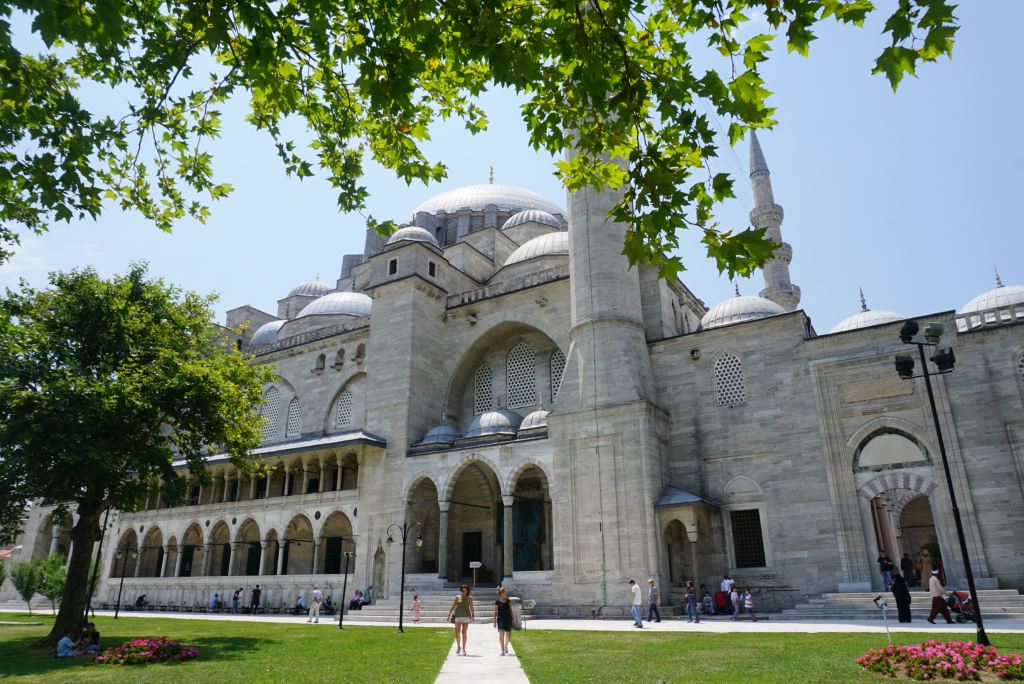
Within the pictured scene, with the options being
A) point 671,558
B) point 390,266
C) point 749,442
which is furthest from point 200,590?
point 749,442

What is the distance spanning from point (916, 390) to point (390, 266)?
806 inches

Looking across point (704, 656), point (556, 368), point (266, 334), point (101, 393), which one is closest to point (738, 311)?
point (556, 368)

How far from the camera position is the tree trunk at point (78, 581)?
14.1m

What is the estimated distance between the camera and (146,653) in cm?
1127

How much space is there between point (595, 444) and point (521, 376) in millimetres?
7558

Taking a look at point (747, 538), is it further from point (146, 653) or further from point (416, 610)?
point (146, 653)

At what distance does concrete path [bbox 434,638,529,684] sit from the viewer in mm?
8523

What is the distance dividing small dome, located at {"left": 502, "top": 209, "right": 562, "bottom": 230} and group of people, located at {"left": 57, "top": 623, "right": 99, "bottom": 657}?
96.7 feet

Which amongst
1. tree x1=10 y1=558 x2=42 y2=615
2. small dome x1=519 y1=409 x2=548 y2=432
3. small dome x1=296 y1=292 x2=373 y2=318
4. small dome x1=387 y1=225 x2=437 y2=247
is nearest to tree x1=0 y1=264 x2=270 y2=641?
small dome x1=519 y1=409 x2=548 y2=432

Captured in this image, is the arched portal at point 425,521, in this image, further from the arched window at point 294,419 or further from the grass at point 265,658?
the arched window at point 294,419

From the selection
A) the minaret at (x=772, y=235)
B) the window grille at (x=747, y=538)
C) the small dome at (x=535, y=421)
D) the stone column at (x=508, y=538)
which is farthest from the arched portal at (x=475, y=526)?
the minaret at (x=772, y=235)

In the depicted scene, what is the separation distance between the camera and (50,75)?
7.11m

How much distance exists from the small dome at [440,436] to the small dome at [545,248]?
9507mm

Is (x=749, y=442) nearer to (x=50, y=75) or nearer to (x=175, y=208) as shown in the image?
(x=175, y=208)
